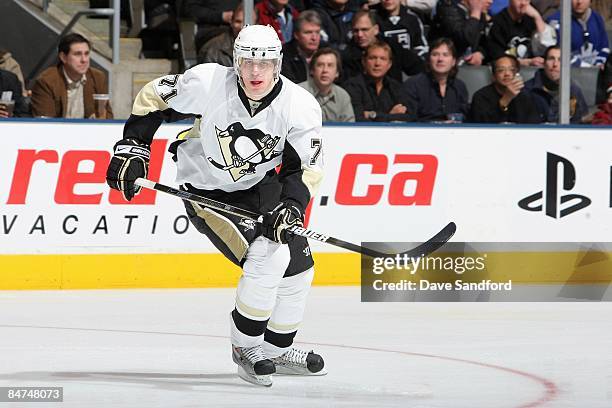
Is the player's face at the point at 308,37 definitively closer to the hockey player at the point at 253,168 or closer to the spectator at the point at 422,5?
the spectator at the point at 422,5

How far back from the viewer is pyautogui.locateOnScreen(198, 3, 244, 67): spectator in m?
7.66

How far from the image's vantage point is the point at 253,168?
180 inches

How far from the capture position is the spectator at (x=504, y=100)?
7.92 meters

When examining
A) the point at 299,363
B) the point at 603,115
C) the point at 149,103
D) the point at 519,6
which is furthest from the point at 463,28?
the point at 299,363

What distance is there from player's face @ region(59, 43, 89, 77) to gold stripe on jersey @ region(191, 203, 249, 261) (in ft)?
9.48

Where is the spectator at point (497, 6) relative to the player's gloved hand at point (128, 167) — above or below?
below

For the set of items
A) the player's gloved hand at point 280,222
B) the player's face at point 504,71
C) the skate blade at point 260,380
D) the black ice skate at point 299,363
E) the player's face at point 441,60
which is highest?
the player's gloved hand at point 280,222

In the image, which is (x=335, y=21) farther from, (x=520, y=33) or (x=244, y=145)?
(x=244, y=145)

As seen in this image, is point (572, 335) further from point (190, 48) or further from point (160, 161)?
point (190, 48)

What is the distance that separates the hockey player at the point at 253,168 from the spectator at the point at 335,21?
347 cm

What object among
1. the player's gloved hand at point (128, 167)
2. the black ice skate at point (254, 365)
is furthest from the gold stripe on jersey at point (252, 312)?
the player's gloved hand at point (128, 167)

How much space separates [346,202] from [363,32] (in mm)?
1135

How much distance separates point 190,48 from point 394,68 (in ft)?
3.86

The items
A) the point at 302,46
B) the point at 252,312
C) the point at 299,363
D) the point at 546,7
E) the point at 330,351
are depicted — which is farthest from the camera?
the point at 546,7
